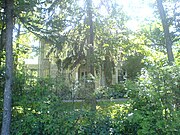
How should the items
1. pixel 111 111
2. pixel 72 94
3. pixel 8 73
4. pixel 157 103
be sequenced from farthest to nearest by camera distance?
pixel 8 73 → pixel 72 94 → pixel 111 111 → pixel 157 103

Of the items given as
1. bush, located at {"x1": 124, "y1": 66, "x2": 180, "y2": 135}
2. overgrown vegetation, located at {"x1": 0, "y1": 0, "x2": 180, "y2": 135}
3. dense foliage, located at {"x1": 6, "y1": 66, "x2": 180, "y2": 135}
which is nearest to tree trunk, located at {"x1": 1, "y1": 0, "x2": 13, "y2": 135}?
overgrown vegetation, located at {"x1": 0, "y1": 0, "x2": 180, "y2": 135}

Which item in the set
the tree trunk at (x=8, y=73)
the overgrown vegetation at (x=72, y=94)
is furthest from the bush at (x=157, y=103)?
the tree trunk at (x=8, y=73)

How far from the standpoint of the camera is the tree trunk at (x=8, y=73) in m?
6.13

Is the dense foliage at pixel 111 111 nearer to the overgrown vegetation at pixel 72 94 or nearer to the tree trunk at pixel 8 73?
the overgrown vegetation at pixel 72 94

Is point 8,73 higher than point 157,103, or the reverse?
point 8,73

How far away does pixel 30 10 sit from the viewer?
6.90 m

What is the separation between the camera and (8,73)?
6375 mm

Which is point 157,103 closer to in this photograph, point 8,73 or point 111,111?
point 111,111

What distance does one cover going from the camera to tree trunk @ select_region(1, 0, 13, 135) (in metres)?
6.13

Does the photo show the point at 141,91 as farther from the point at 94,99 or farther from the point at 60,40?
the point at 60,40

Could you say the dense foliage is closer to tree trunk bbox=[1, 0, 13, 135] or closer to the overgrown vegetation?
the overgrown vegetation

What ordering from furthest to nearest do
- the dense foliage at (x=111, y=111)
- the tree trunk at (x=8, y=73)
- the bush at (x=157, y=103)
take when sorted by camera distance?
the tree trunk at (x=8, y=73), the dense foliage at (x=111, y=111), the bush at (x=157, y=103)

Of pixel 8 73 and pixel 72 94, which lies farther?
pixel 8 73

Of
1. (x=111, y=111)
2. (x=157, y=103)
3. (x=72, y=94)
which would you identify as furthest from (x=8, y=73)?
(x=157, y=103)
